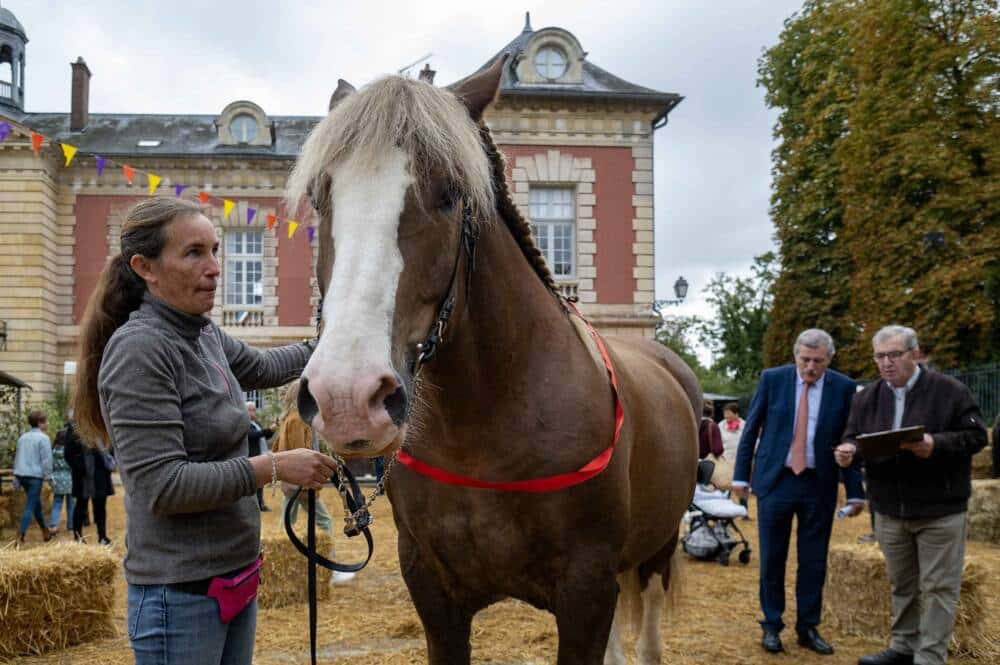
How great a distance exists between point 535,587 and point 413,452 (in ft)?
1.82

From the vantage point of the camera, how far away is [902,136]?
666 inches

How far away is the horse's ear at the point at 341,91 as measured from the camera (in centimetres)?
239

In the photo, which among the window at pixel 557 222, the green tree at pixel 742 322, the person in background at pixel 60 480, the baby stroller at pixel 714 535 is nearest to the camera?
the baby stroller at pixel 714 535

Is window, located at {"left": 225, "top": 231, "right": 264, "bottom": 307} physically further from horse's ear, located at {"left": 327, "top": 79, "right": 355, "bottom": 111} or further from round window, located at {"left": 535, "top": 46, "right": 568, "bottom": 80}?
horse's ear, located at {"left": 327, "top": 79, "right": 355, "bottom": 111}

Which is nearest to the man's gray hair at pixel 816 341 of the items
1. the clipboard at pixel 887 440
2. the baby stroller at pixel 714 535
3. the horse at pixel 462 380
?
the clipboard at pixel 887 440

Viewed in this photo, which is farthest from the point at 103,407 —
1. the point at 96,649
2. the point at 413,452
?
the point at 96,649

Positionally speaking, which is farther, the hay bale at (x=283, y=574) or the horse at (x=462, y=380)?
the hay bale at (x=283, y=574)

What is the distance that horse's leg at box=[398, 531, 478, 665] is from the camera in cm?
259

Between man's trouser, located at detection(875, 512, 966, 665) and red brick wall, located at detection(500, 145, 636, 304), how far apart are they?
16.1 m

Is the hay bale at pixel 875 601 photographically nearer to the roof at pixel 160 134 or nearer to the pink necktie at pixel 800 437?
the pink necktie at pixel 800 437

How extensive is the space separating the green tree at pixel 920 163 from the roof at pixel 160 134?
13.8 meters

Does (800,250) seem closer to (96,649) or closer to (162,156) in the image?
(162,156)

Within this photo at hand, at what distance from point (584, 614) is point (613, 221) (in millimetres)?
19074

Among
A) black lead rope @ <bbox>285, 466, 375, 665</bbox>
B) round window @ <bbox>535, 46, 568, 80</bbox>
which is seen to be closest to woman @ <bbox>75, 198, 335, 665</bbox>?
black lead rope @ <bbox>285, 466, 375, 665</bbox>
